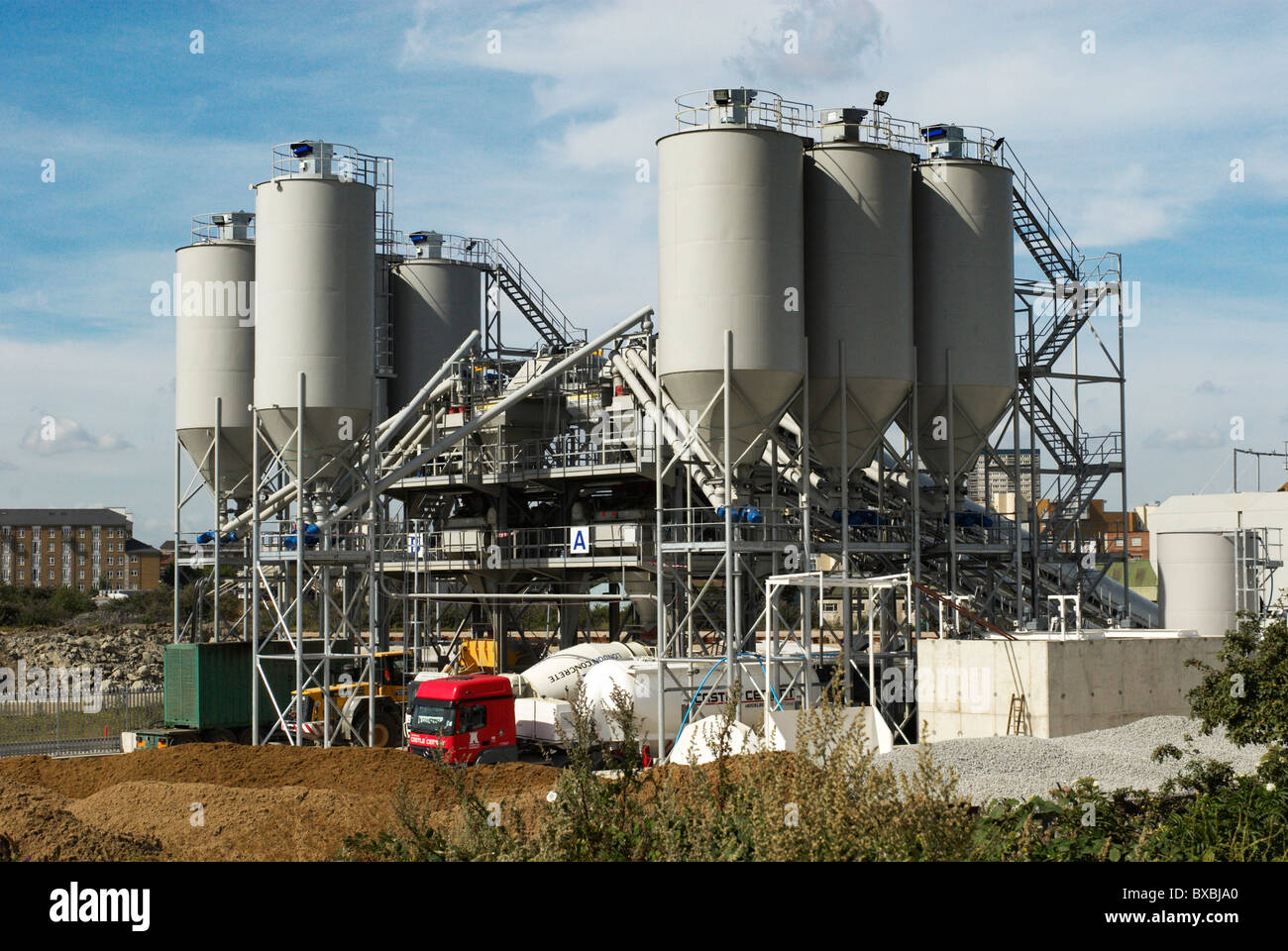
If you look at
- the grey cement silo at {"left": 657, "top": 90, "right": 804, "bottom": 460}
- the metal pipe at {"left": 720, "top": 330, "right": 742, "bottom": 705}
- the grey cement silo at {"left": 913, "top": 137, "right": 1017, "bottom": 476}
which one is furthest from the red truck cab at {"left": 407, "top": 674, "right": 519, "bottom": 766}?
the grey cement silo at {"left": 913, "top": 137, "right": 1017, "bottom": 476}

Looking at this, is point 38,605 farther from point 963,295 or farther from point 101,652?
point 963,295

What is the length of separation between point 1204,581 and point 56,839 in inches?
1426

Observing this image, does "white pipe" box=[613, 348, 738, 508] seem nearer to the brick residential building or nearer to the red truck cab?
the red truck cab

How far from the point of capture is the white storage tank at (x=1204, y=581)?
43281 mm

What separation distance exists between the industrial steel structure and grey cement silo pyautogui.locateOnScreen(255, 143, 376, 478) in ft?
0.23

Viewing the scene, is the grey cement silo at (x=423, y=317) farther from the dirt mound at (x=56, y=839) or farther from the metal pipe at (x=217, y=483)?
the dirt mound at (x=56, y=839)

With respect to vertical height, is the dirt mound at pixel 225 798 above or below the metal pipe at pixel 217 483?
below

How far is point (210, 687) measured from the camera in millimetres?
36656

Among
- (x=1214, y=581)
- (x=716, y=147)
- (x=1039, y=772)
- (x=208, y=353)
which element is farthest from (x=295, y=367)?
(x=1214, y=581)

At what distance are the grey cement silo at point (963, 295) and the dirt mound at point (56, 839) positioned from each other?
26.6 m

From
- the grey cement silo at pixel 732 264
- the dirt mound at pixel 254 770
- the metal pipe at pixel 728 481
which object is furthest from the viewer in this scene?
the grey cement silo at pixel 732 264

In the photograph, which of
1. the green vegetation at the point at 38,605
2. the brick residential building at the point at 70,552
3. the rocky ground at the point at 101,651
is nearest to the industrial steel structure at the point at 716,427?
the rocky ground at the point at 101,651

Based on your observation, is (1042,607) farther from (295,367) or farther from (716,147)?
(295,367)
